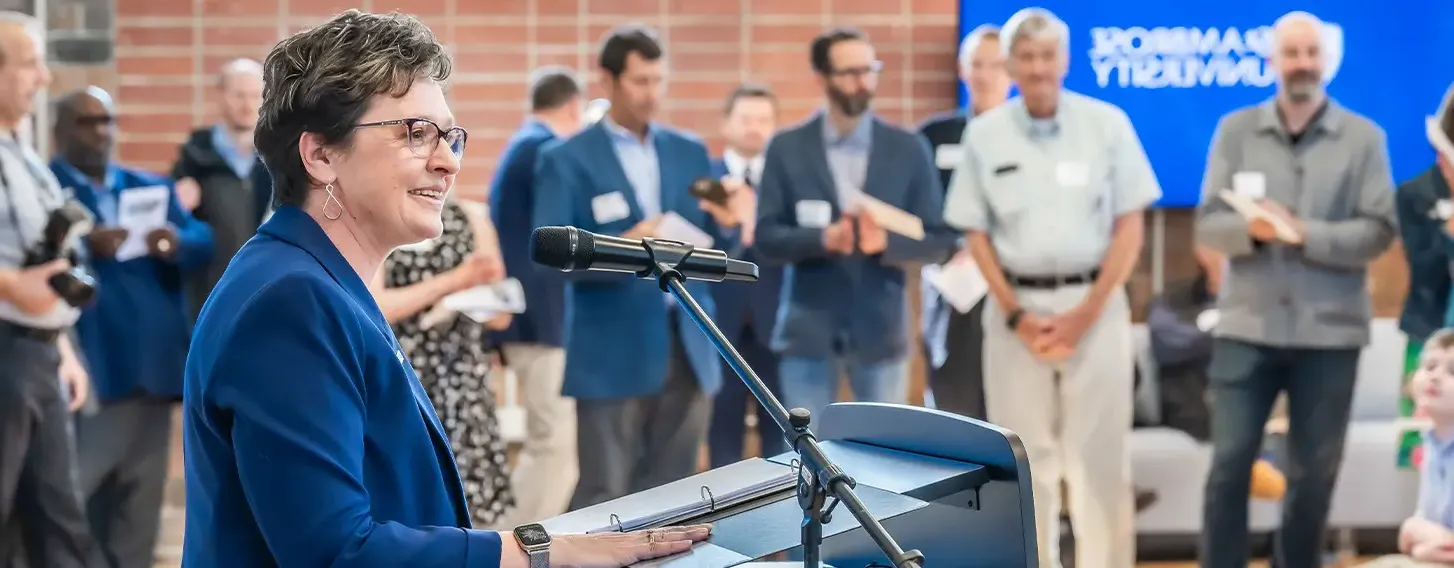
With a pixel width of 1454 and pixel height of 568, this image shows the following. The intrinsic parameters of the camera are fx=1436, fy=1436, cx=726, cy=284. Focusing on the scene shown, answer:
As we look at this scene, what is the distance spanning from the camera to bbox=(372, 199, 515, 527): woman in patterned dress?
12.1 feet

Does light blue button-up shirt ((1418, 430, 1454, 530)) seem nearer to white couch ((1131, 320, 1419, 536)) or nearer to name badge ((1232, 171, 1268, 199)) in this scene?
name badge ((1232, 171, 1268, 199))

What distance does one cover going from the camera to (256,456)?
121cm

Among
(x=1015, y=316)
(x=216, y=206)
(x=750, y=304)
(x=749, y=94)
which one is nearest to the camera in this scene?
(x=1015, y=316)

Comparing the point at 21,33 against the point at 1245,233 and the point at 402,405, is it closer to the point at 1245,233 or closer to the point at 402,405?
the point at 402,405

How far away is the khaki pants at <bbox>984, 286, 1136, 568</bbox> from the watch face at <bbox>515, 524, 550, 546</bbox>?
2563mm

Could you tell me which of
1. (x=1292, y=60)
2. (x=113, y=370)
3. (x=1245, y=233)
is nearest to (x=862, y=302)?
(x=1245, y=233)

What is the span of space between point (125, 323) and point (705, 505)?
9.41 ft

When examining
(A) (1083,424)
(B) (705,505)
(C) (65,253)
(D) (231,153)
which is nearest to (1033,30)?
(A) (1083,424)

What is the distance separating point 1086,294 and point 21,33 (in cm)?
277

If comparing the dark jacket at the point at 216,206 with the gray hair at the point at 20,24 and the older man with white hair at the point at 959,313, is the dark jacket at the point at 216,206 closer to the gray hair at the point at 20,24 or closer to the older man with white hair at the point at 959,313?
the gray hair at the point at 20,24

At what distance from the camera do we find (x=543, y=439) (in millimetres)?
4457

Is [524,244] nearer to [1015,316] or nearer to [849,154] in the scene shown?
[849,154]

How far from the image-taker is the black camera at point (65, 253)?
11.5ft

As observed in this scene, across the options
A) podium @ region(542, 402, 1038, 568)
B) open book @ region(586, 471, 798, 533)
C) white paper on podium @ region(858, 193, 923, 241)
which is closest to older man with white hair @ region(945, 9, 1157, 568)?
white paper on podium @ region(858, 193, 923, 241)
